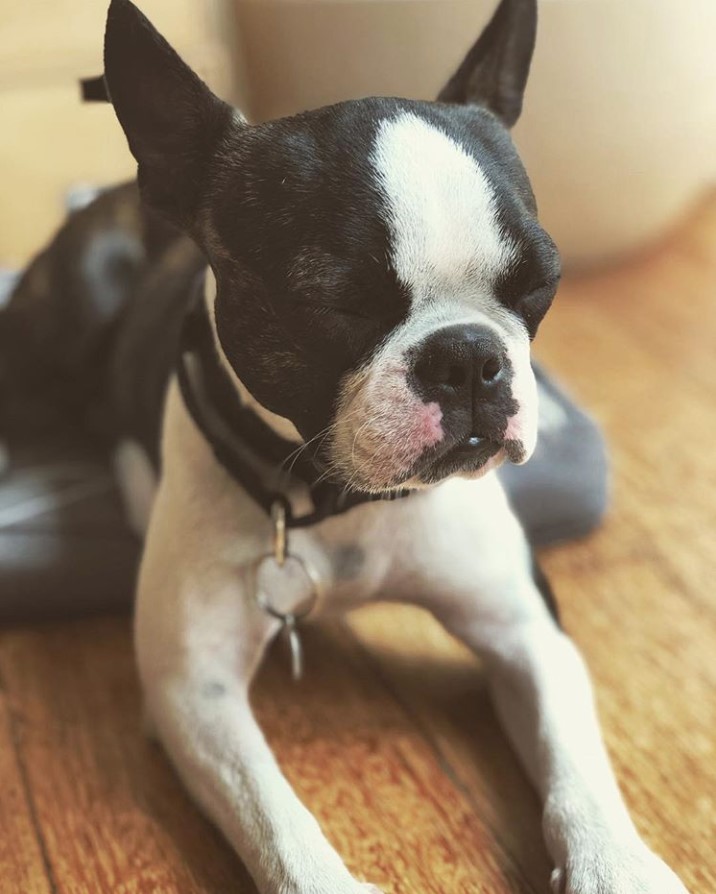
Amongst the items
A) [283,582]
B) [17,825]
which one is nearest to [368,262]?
[283,582]

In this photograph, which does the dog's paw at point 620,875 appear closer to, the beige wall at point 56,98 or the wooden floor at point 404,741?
the wooden floor at point 404,741

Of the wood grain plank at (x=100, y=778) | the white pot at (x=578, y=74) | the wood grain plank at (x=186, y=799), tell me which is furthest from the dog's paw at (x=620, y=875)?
the white pot at (x=578, y=74)

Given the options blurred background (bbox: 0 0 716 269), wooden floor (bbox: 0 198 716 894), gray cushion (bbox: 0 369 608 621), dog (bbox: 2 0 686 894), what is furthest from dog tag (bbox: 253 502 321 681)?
blurred background (bbox: 0 0 716 269)

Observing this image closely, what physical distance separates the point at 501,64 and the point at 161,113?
42cm

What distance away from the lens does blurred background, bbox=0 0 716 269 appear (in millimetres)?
2080

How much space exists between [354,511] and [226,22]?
116 centimetres

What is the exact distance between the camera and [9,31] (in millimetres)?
2395

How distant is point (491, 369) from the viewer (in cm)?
121

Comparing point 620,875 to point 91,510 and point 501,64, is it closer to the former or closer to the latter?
point 501,64

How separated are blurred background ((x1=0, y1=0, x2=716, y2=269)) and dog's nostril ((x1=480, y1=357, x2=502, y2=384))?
0.66m

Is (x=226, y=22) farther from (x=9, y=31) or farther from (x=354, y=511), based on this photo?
(x=354, y=511)

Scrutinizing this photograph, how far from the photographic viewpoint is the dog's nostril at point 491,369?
3.96 ft

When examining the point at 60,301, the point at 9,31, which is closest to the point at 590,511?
the point at 60,301

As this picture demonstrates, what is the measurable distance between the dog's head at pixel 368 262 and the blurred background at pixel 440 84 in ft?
1.73
